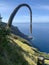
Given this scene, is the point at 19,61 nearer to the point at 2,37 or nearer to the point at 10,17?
the point at 2,37

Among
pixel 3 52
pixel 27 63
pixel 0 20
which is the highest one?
pixel 0 20

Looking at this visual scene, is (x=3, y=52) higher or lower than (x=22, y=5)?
lower

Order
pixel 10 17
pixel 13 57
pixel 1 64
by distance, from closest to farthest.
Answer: pixel 1 64
pixel 13 57
pixel 10 17

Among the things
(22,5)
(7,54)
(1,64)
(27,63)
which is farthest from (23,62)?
(22,5)

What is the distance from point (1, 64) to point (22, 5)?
875 inches

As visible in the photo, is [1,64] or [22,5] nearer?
[1,64]

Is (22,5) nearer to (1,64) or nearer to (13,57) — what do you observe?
(13,57)

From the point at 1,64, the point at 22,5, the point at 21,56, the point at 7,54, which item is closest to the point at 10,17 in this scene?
the point at 22,5

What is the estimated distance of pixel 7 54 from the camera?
24125mm

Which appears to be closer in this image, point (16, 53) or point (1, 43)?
point (1, 43)

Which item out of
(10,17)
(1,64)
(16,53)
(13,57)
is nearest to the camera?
(1,64)

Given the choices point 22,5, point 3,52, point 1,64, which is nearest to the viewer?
point 1,64

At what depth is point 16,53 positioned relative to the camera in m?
26.8

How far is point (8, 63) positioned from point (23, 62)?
14.9 feet
